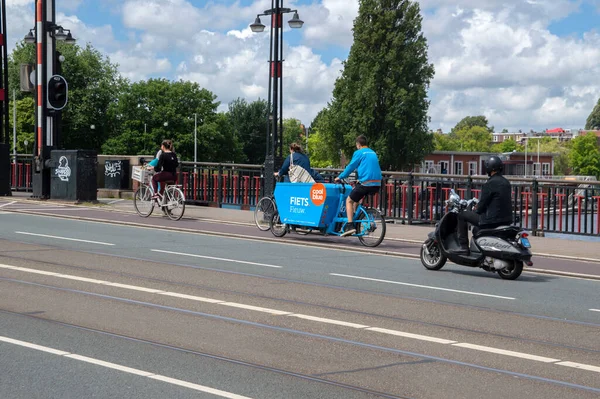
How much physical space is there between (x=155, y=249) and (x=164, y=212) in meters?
6.63

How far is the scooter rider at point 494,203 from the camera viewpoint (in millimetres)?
12109

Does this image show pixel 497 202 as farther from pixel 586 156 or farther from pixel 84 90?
pixel 586 156

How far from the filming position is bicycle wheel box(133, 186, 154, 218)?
821 inches

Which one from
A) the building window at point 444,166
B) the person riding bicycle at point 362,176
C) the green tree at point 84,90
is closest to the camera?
the person riding bicycle at point 362,176

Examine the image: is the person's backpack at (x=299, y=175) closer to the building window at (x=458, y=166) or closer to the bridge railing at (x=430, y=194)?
the bridge railing at (x=430, y=194)

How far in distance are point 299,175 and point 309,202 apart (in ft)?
2.31

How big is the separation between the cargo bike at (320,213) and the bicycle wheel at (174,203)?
366 cm

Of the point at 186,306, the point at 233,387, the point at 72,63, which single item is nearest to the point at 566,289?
the point at 186,306

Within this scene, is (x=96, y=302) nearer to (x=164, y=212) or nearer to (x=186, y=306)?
(x=186, y=306)

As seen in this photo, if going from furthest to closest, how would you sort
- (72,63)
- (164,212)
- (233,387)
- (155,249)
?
(72,63) → (164,212) → (155,249) → (233,387)

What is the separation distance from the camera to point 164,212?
20.8 m

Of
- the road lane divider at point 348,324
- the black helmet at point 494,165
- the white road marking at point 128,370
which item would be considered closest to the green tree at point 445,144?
the black helmet at point 494,165

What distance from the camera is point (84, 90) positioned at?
3620 inches

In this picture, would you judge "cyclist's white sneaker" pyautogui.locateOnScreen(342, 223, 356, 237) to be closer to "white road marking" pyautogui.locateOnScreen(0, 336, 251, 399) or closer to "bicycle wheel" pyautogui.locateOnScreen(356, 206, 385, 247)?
"bicycle wheel" pyautogui.locateOnScreen(356, 206, 385, 247)
